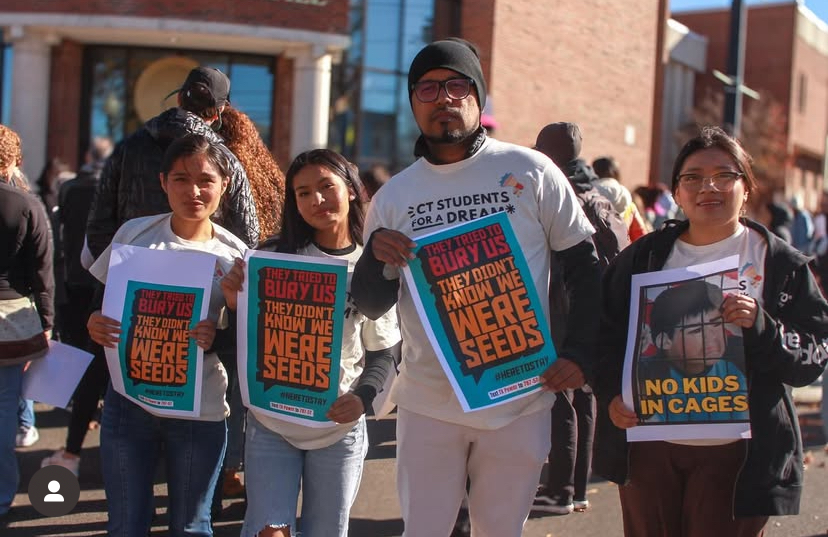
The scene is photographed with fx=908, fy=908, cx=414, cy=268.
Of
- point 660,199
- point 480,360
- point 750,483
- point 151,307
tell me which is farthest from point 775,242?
point 660,199

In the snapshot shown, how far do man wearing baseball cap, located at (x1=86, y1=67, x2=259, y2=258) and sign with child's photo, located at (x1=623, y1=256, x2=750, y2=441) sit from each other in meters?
1.98

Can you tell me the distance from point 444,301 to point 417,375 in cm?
26

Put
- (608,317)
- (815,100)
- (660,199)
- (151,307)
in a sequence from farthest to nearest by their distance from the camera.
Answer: (815,100) → (660,199) → (151,307) → (608,317)

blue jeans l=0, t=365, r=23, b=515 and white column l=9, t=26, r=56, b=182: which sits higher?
white column l=9, t=26, r=56, b=182

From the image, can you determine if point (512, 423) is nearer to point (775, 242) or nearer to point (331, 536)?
point (331, 536)

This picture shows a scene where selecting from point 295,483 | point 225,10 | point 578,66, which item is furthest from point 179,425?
point 578,66

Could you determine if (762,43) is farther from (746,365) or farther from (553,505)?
(746,365)

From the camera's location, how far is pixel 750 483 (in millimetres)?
2811

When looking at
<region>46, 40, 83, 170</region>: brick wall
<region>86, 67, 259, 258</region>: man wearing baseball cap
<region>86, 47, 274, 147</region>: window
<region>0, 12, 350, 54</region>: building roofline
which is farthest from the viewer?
<region>86, 47, 274, 147</region>: window

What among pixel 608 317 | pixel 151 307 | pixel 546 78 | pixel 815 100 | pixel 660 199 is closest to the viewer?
pixel 608 317

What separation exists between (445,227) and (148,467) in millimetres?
1559

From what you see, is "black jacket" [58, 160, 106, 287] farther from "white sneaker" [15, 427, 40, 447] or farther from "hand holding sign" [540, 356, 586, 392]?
"hand holding sign" [540, 356, 586, 392]

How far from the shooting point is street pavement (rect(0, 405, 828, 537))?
4656 mm

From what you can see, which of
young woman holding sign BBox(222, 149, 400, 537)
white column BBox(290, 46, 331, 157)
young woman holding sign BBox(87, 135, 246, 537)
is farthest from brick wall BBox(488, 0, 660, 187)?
young woman holding sign BBox(222, 149, 400, 537)
